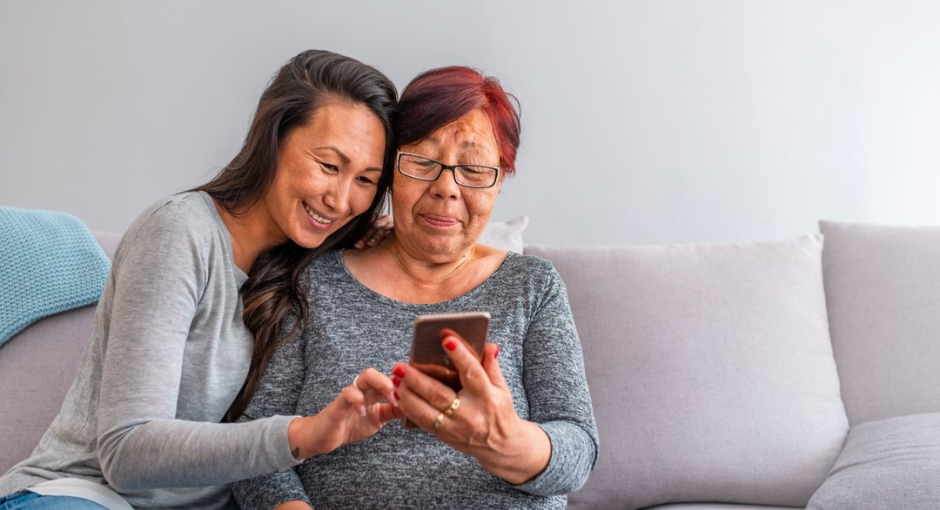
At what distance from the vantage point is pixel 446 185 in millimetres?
1491

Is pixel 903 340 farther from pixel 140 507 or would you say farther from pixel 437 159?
pixel 140 507

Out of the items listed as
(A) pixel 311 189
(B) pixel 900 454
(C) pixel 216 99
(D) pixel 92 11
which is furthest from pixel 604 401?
(D) pixel 92 11

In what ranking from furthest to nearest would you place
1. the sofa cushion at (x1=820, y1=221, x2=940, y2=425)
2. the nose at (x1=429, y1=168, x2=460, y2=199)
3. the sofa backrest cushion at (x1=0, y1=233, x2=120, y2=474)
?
the sofa cushion at (x1=820, y1=221, x2=940, y2=425)
the sofa backrest cushion at (x1=0, y1=233, x2=120, y2=474)
the nose at (x1=429, y1=168, x2=460, y2=199)

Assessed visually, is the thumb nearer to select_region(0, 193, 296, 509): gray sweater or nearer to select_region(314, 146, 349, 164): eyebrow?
select_region(0, 193, 296, 509): gray sweater

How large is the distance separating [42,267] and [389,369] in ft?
2.59

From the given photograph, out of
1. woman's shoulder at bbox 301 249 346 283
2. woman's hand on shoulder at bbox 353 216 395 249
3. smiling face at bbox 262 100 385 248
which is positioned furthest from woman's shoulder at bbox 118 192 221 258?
woman's hand on shoulder at bbox 353 216 395 249

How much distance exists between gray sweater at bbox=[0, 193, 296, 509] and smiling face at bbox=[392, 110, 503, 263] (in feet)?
1.06

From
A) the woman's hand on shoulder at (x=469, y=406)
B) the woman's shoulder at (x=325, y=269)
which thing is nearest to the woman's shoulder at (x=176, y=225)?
the woman's shoulder at (x=325, y=269)

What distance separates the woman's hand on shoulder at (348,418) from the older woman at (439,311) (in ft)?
0.32

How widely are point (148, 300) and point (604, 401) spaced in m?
1.00

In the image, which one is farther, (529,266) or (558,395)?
(529,266)

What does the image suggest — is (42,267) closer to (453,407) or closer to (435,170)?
(435,170)

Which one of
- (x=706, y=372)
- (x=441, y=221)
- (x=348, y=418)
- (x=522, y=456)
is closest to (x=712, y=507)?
(x=706, y=372)

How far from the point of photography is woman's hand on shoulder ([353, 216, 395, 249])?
1.65 m
